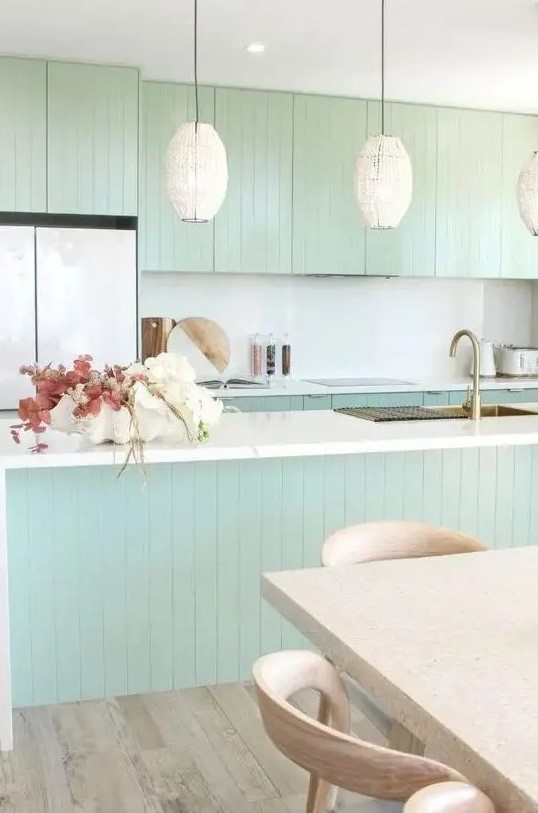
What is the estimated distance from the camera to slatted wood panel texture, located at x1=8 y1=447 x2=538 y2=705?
115 inches

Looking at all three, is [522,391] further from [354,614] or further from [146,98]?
[354,614]

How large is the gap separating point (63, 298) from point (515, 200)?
2808 millimetres

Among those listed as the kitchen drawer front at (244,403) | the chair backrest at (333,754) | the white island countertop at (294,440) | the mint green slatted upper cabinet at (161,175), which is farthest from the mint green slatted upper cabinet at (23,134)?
the chair backrest at (333,754)

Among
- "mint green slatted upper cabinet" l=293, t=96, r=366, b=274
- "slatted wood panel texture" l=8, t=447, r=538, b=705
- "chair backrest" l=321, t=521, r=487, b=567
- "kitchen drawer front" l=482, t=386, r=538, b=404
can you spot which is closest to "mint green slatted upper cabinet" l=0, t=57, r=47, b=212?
"mint green slatted upper cabinet" l=293, t=96, r=366, b=274

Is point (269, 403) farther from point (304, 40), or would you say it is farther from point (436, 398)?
point (304, 40)

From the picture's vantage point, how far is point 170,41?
4102mm

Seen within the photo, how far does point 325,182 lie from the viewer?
17.0 feet

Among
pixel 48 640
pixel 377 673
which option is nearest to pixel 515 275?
pixel 48 640

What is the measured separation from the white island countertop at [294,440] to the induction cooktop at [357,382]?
1.73m

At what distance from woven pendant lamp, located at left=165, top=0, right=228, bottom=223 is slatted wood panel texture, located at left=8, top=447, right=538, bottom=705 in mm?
920

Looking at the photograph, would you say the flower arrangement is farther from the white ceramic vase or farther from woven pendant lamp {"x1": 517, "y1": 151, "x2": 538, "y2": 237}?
woven pendant lamp {"x1": 517, "y1": 151, "x2": 538, "y2": 237}

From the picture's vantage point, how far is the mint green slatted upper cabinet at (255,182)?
4977mm

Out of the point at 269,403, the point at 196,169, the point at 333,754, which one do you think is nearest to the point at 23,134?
the point at 196,169

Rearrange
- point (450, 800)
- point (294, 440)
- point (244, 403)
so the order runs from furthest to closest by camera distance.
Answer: point (244, 403), point (294, 440), point (450, 800)
